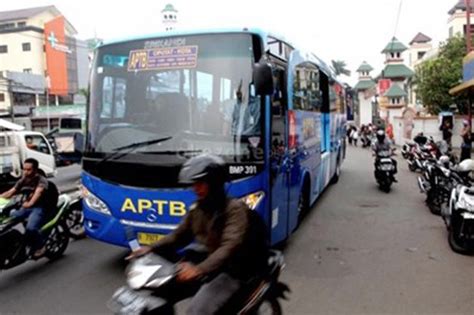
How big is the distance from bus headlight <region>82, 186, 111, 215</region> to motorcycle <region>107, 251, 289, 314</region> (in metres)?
2.26

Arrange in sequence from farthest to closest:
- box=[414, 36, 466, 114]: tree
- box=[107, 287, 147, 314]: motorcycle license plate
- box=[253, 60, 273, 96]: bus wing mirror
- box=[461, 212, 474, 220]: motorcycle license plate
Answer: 1. box=[414, 36, 466, 114]: tree
2. box=[461, 212, 474, 220]: motorcycle license plate
3. box=[253, 60, 273, 96]: bus wing mirror
4. box=[107, 287, 147, 314]: motorcycle license plate

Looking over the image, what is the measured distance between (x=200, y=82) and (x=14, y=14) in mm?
59732

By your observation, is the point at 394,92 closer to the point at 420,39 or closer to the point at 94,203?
the point at 420,39

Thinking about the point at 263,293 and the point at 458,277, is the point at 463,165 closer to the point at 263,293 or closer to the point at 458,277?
the point at 458,277

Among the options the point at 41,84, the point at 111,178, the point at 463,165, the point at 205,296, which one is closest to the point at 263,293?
the point at 205,296

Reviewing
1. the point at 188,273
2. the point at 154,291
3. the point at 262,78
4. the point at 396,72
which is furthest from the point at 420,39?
the point at 154,291

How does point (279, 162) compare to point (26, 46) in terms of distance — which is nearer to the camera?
point (279, 162)

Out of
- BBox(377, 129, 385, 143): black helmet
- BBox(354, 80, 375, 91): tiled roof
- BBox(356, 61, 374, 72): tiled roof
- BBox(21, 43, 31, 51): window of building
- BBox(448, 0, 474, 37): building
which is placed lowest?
BBox(377, 129, 385, 143): black helmet

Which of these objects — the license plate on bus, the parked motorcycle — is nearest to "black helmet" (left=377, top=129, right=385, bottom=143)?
the parked motorcycle

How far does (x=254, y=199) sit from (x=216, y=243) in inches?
74.9

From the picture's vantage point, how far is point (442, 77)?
96.6 feet

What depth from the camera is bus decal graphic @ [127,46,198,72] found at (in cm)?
492

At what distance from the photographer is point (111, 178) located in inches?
194

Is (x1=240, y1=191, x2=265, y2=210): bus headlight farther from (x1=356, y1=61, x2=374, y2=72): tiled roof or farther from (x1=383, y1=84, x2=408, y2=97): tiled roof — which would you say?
(x1=356, y1=61, x2=374, y2=72): tiled roof
